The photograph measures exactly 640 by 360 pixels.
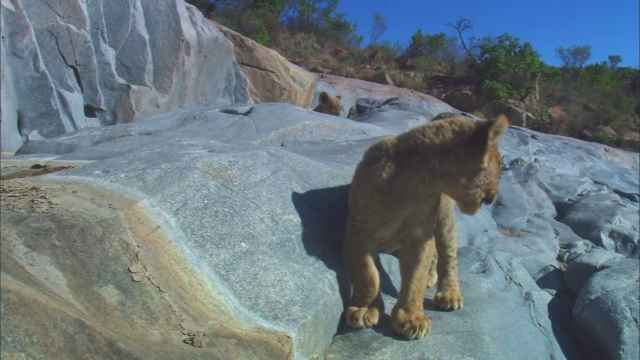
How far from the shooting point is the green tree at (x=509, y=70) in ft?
86.8

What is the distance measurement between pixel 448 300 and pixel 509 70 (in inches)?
958

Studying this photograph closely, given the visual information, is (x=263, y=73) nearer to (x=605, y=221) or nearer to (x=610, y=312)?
(x=605, y=221)

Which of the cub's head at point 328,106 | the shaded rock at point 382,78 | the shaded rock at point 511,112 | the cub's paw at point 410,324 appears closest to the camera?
the cub's paw at point 410,324

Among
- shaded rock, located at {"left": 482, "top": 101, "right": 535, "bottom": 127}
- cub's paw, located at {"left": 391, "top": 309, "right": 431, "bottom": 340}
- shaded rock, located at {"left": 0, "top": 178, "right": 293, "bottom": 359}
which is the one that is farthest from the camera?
shaded rock, located at {"left": 482, "top": 101, "right": 535, "bottom": 127}

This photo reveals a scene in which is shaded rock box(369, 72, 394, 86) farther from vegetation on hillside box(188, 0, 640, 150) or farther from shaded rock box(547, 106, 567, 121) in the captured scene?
shaded rock box(547, 106, 567, 121)

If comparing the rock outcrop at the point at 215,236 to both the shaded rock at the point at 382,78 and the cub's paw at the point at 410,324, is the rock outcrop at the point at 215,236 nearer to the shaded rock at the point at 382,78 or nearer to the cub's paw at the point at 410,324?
the cub's paw at the point at 410,324

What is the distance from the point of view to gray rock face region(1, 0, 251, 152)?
8758mm

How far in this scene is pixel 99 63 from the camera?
10.5 meters

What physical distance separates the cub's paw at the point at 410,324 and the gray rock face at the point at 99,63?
6.35 m

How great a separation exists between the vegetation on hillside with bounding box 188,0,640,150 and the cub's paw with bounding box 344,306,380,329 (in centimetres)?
2302

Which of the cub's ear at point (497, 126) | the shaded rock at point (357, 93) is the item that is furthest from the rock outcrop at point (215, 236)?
the shaded rock at point (357, 93)

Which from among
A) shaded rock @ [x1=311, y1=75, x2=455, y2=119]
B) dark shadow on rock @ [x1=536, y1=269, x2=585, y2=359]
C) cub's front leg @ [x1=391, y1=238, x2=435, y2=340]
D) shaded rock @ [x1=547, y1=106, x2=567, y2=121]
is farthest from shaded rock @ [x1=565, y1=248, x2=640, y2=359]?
shaded rock @ [x1=547, y1=106, x2=567, y2=121]

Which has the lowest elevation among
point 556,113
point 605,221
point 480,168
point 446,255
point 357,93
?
point 357,93


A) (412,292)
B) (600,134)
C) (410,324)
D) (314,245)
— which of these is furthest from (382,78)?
(410,324)
